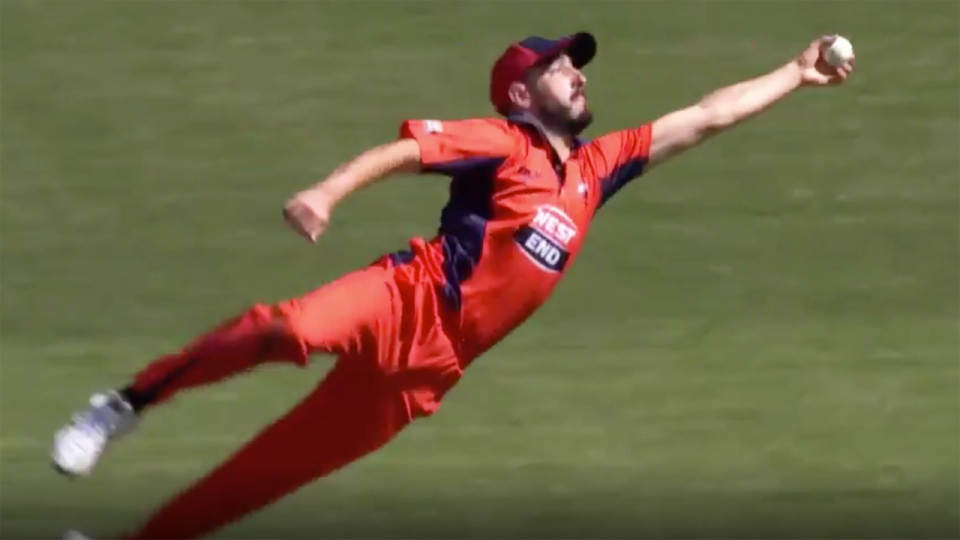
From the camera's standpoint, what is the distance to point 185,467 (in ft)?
31.0

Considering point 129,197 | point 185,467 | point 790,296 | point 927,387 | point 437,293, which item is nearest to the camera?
point 437,293

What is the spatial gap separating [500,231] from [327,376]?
75 centimetres

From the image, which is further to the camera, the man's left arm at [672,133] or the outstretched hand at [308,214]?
the man's left arm at [672,133]

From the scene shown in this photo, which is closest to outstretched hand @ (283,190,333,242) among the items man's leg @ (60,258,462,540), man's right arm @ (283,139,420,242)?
man's right arm @ (283,139,420,242)

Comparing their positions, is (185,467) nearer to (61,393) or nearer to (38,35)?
(61,393)

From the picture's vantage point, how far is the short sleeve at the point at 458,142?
23.7 ft

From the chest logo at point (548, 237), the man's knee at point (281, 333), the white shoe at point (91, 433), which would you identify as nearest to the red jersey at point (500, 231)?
the chest logo at point (548, 237)

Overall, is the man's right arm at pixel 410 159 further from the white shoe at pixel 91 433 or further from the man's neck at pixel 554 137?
the white shoe at pixel 91 433

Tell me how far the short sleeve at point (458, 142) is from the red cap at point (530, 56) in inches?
11.2

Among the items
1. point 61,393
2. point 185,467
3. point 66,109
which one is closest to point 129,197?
point 66,109

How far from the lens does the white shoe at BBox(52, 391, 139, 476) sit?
7.23 meters

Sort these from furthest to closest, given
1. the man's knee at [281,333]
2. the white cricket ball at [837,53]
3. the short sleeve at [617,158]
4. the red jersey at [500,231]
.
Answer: the white cricket ball at [837,53], the short sleeve at [617,158], the red jersey at [500,231], the man's knee at [281,333]

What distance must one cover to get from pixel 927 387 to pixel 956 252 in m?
1.59

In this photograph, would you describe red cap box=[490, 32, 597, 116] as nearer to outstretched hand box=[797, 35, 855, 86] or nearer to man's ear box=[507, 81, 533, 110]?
man's ear box=[507, 81, 533, 110]
